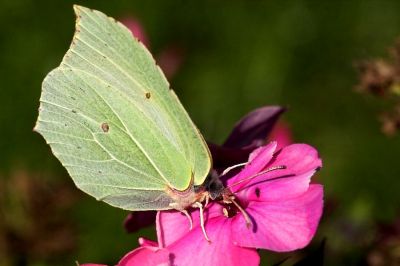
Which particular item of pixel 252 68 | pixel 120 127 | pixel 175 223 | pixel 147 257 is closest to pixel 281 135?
pixel 120 127

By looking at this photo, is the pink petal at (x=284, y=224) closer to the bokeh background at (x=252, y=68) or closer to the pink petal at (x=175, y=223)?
the pink petal at (x=175, y=223)

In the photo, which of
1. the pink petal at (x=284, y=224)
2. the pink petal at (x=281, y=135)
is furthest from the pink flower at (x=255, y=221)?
the pink petal at (x=281, y=135)

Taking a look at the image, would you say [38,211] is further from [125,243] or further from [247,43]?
[247,43]

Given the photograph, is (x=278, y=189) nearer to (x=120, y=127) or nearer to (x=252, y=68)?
(x=120, y=127)

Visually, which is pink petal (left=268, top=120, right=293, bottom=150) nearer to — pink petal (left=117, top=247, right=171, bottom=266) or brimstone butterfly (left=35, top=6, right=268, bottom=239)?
brimstone butterfly (left=35, top=6, right=268, bottom=239)

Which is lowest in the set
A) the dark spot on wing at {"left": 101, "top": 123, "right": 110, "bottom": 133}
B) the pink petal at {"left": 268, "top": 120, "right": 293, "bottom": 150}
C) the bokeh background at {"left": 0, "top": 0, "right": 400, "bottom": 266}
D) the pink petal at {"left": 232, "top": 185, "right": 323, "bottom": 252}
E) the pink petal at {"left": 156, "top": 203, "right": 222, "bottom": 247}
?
the bokeh background at {"left": 0, "top": 0, "right": 400, "bottom": 266}

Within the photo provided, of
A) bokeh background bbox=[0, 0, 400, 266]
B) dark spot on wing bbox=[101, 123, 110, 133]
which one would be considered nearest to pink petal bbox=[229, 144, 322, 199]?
dark spot on wing bbox=[101, 123, 110, 133]

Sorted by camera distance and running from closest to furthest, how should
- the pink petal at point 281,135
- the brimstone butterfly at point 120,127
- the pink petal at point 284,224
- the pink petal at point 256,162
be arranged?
the pink petal at point 284,224 → the pink petal at point 256,162 → the brimstone butterfly at point 120,127 → the pink petal at point 281,135
